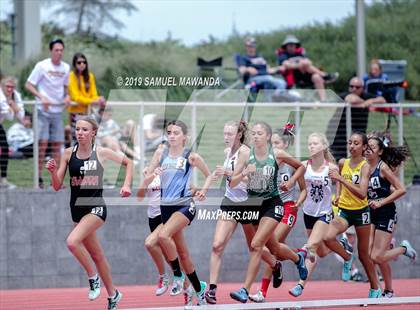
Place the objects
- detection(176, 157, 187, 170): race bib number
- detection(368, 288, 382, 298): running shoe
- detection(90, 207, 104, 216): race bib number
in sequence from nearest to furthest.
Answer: detection(90, 207, 104, 216): race bib number
detection(176, 157, 187, 170): race bib number
detection(368, 288, 382, 298): running shoe

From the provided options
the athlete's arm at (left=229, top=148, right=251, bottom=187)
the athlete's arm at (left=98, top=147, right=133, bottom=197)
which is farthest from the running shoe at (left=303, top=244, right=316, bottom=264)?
the athlete's arm at (left=98, top=147, right=133, bottom=197)

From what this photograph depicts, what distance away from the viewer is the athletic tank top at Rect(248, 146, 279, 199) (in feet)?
47.4

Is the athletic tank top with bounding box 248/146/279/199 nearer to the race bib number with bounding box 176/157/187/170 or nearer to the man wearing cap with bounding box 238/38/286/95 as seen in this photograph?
the race bib number with bounding box 176/157/187/170

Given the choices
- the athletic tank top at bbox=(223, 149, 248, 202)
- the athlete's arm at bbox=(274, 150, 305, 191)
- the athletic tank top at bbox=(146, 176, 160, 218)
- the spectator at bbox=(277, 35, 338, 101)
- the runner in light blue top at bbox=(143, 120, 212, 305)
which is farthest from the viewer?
the spectator at bbox=(277, 35, 338, 101)

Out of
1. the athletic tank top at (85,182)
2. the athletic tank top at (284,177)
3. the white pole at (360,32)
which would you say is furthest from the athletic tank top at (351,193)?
the white pole at (360,32)

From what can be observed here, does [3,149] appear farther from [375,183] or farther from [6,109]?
[375,183]

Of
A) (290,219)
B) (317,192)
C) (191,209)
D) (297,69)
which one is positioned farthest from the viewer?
(297,69)

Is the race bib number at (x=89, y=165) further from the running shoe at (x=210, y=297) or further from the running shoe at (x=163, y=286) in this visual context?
the running shoe at (x=163, y=286)

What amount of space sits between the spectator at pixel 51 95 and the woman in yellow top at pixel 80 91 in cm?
14

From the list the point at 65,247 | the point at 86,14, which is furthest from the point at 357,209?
the point at 86,14

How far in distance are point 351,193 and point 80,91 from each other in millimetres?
5390

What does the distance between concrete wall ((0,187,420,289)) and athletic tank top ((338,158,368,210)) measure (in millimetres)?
4173

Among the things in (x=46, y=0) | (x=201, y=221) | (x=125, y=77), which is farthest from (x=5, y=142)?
(x=46, y=0)

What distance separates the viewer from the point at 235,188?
1477cm
